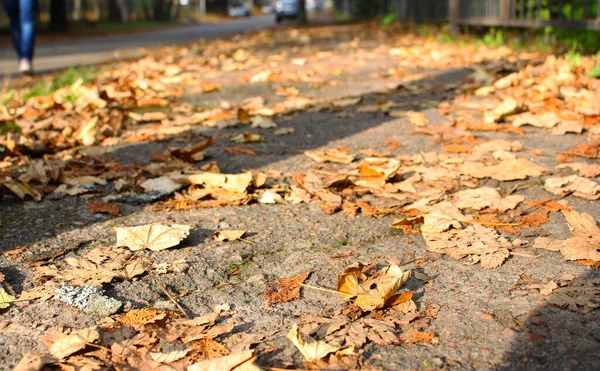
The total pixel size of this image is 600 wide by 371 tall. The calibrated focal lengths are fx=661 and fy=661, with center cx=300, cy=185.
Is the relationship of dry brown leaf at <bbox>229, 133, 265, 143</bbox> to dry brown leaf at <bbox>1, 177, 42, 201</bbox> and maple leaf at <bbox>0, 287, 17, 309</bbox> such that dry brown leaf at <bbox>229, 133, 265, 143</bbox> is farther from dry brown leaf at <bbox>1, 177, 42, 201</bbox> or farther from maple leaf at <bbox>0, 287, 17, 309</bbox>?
maple leaf at <bbox>0, 287, 17, 309</bbox>

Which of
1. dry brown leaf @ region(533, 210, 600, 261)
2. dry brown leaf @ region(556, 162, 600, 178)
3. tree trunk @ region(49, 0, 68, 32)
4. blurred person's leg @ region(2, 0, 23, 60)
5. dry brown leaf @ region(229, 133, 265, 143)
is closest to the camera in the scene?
dry brown leaf @ region(533, 210, 600, 261)

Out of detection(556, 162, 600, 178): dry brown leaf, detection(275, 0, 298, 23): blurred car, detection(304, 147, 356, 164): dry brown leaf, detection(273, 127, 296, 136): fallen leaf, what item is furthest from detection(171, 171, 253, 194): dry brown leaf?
detection(275, 0, 298, 23): blurred car

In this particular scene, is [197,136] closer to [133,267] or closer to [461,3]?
[133,267]

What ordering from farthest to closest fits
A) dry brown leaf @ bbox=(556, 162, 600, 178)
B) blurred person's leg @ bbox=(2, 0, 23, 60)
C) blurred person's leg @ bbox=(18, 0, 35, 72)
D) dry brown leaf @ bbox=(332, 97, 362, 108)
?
blurred person's leg @ bbox=(2, 0, 23, 60), blurred person's leg @ bbox=(18, 0, 35, 72), dry brown leaf @ bbox=(332, 97, 362, 108), dry brown leaf @ bbox=(556, 162, 600, 178)

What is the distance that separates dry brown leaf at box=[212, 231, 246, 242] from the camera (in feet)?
7.16

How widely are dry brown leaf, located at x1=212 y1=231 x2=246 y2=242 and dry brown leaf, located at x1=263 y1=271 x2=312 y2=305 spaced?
0.35 meters

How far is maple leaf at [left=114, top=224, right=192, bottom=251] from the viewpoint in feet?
6.86

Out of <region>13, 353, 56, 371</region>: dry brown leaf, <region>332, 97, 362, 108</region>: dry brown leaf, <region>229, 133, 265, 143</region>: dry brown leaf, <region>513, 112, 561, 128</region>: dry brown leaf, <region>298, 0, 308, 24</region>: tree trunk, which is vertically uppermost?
<region>298, 0, 308, 24</region>: tree trunk

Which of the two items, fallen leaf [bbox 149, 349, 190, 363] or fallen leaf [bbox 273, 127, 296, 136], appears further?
fallen leaf [bbox 273, 127, 296, 136]

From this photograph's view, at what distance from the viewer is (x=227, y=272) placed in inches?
76.7

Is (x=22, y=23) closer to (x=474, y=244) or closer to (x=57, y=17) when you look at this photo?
(x=474, y=244)

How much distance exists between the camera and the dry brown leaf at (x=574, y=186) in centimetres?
248

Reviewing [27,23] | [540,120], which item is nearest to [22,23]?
[27,23]

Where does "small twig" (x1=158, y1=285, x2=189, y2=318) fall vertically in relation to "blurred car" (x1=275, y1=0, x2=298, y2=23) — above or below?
below
